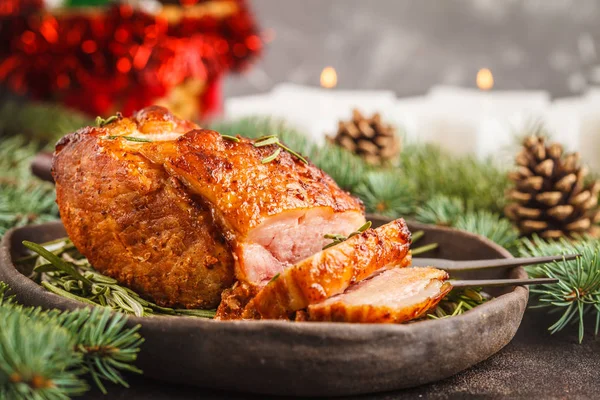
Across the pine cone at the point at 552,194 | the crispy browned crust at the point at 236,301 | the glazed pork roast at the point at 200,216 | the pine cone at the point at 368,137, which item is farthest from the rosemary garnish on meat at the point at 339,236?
the pine cone at the point at 368,137

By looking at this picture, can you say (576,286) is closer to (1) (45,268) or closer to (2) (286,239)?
(2) (286,239)

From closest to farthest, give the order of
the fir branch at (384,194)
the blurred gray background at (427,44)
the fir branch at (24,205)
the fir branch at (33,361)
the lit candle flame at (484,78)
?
the fir branch at (33,361)
the fir branch at (24,205)
the fir branch at (384,194)
the lit candle flame at (484,78)
the blurred gray background at (427,44)

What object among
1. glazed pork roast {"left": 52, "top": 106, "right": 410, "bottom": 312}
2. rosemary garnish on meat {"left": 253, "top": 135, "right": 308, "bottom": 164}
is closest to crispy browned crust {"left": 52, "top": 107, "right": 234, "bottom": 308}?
glazed pork roast {"left": 52, "top": 106, "right": 410, "bottom": 312}

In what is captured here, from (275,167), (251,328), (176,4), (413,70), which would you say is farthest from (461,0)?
(251,328)

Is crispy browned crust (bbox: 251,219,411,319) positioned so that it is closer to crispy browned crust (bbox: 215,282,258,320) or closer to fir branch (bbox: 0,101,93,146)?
crispy browned crust (bbox: 215,282,258,320)

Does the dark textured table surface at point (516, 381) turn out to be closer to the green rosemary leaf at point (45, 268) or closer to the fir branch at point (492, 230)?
the green rosemary leaf at point (45, 268)

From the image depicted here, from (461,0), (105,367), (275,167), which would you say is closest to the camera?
(105,367)

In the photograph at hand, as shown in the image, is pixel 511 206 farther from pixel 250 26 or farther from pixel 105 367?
pixel 250 26

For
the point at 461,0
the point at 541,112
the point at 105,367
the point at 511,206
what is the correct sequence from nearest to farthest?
the point at 105,367, the point at 511,206, the point at 541,112, the point at 461,0
